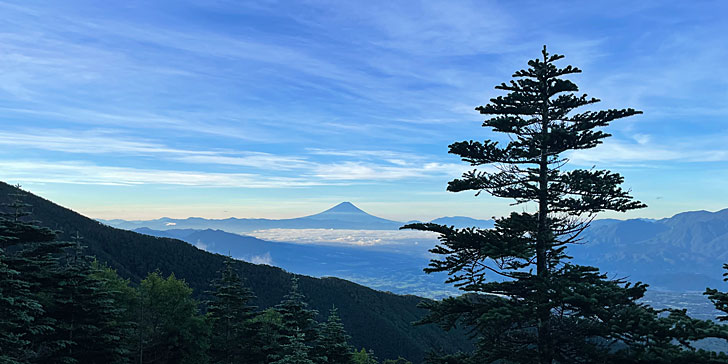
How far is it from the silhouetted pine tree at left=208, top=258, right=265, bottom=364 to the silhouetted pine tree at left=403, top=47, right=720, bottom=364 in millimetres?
22921

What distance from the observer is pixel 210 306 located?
35188 millimetres

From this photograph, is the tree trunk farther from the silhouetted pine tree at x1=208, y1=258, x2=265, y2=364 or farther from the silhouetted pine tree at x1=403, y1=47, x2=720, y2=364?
the silhouetted pine tree at x1=208, y1=258, x2=265, y2=364

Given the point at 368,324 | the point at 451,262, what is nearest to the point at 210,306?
the point at 451,262

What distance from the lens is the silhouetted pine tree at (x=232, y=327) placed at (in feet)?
109

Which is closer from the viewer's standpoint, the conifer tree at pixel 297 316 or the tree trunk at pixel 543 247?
the tree trunk at pixel 543 247

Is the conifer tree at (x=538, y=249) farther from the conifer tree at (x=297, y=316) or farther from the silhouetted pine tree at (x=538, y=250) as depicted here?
the conifer tree at (x=297, y=316)

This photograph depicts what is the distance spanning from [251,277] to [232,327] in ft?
297

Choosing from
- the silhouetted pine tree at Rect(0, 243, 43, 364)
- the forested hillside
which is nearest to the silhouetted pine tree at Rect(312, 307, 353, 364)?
the silhouetted pine tree at Rect(0, 243, 43, 364)

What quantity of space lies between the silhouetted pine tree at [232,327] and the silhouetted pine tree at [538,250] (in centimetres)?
2292

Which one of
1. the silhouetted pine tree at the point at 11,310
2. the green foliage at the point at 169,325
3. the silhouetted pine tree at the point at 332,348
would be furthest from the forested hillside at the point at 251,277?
the silhouetted pine tree at the point at 11,310

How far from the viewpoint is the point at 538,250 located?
14195 millimetres

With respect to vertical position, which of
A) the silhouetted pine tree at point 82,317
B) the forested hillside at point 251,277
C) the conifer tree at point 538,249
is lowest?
the forested hillside at point 251,277

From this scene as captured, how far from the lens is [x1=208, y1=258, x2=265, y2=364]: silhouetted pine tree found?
33.2m

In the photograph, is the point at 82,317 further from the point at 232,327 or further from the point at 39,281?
the point at 232,327
